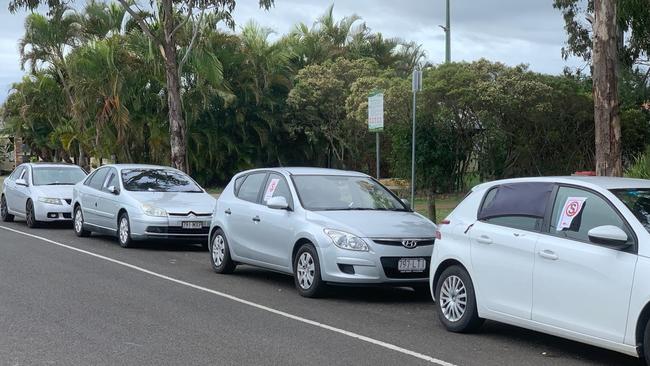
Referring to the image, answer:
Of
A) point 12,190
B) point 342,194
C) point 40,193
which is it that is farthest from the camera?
point 12,190

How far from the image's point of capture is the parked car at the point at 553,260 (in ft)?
20.7

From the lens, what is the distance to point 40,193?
62.2ft

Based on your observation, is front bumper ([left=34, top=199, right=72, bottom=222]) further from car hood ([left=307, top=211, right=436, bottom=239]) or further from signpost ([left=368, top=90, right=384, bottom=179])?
car hood ([left=307, top=211, right=436, bottom=239])

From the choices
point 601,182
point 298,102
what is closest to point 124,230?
point 601,182

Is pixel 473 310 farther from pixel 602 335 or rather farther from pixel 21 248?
pixel 21 248

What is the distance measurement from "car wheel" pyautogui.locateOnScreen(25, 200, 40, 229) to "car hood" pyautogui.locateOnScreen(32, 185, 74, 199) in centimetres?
31

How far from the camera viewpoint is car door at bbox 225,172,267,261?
11.2m

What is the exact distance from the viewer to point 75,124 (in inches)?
1326

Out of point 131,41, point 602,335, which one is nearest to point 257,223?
point 602,335

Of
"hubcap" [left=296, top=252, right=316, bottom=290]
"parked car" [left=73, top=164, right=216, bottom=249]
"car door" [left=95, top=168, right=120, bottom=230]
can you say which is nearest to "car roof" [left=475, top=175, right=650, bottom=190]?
"hubcap" [left=296, top=252, right=316, bottom=290]

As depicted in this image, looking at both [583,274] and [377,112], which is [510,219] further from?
[377,112]

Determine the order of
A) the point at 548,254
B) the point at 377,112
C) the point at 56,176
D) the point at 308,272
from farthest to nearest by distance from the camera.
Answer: the point at 56,176, the point at 377,112, the point at 308,272, the point at 548,254

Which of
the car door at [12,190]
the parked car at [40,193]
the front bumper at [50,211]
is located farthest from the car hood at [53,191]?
the car door at [12,190]

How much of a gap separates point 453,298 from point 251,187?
172 inches
